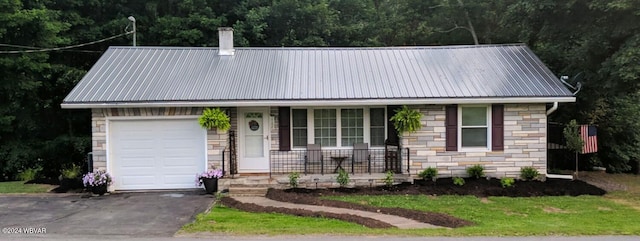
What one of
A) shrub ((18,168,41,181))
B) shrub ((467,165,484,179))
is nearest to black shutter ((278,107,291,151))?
shrub ((467,165,484,179))

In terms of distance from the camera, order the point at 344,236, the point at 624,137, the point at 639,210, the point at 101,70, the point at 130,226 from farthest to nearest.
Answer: the point at 624,137
the point at 101,70
the point at 639,210
the point at 130,226
the point at 344,236

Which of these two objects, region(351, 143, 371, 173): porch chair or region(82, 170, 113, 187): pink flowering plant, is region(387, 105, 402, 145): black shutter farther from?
region(82, 170, 113, 187): pink flowering plant

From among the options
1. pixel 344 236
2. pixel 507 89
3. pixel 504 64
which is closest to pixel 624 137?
pixel 504 64

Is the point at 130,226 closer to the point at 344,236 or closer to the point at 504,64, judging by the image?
the point at 344,236

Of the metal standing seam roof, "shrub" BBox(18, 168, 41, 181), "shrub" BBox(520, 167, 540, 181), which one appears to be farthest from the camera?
"shrub" BBox(18, 168, 41, 181)

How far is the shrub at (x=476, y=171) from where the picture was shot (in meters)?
12.0

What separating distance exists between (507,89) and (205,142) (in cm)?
766

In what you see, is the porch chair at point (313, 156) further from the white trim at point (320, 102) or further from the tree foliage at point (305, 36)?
the tree foliage at point (305, 36)

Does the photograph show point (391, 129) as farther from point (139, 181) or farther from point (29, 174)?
point (29, 174)

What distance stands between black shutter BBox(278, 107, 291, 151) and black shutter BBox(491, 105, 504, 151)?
17.2ft

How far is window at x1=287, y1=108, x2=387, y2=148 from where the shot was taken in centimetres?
1296

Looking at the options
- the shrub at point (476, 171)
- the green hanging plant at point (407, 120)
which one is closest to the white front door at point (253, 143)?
the green hanging plant at point (407, 120)

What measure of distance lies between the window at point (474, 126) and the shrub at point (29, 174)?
13.1 metres

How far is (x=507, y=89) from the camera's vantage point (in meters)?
12.0
